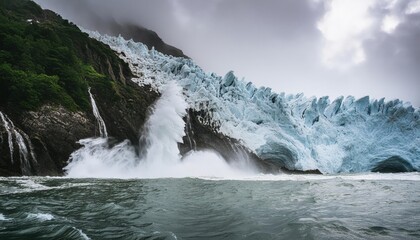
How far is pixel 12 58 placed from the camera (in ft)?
66.9

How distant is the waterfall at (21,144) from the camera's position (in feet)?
52.8

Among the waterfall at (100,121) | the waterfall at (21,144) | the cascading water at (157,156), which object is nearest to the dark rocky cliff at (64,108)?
the waterfall at (21,144)

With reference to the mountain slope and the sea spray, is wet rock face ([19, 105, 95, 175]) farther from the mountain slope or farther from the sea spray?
the sea spray

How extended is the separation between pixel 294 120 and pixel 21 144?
2552 centimetres

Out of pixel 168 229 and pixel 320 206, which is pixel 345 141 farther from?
pixel 168 229

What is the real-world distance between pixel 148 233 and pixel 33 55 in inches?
751

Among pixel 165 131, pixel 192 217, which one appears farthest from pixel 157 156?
pixel 192 217

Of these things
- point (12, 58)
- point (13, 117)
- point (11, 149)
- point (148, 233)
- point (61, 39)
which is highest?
point (61, 39)

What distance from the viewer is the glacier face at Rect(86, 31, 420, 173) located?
33062 millimetres

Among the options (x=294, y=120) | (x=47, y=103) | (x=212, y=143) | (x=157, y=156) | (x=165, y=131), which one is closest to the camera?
(x=47, y=103)

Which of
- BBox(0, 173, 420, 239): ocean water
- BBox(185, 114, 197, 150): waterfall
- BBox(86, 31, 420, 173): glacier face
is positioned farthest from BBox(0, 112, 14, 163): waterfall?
BBox(86, 31, 420, 173): glacier face

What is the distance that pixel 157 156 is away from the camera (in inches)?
962

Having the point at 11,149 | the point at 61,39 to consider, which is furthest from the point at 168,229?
the point at 61,39

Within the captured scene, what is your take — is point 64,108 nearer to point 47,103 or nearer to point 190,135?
point 47,103
